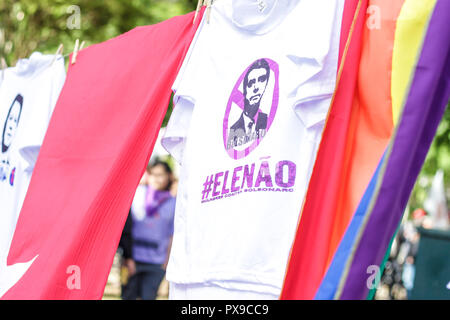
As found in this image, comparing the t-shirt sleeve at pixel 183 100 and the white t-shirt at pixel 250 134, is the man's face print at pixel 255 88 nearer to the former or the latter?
the white t-shirt at pixel 250 134

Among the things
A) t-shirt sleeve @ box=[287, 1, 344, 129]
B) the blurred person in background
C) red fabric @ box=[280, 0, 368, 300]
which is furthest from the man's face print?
the blurred person in background

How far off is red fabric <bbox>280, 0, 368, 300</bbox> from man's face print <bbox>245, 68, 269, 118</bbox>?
1.22ft

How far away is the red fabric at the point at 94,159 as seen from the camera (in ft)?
7.38

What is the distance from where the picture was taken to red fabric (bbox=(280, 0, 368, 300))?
173 centimetres

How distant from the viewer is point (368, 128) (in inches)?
71.4

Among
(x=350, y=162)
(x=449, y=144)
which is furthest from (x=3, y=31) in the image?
(x=350, y=162)

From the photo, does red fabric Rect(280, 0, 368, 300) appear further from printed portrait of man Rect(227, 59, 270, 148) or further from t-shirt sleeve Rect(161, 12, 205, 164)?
t-shirt sleeve Rect(161, 12, 205, 164)

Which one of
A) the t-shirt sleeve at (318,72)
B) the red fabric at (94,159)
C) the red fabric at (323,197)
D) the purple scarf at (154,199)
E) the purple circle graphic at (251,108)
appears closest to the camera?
the red fabric at (323,197)

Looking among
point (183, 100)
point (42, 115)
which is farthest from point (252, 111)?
point (42, 115)

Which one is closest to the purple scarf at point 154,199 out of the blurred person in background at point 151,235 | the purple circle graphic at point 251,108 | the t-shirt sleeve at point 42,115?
the blurred person in background at point 151,235

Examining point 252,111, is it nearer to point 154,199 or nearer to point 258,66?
point 258,66

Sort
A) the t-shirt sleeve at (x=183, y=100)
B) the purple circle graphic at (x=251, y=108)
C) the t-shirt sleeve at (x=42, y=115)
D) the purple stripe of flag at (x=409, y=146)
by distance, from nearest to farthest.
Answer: the purple stripe of flag at (x=409, y=146) → the purple circle graphic at (x=251, y=108) → the t-shirt sleeve at (x=183, y=100) → the t-shirt sleeve at (x=42, y=115)

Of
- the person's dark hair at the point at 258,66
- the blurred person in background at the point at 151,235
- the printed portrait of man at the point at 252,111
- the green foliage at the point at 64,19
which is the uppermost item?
the green foliage at the point at 64,19

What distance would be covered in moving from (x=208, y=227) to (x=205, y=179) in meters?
0.17
